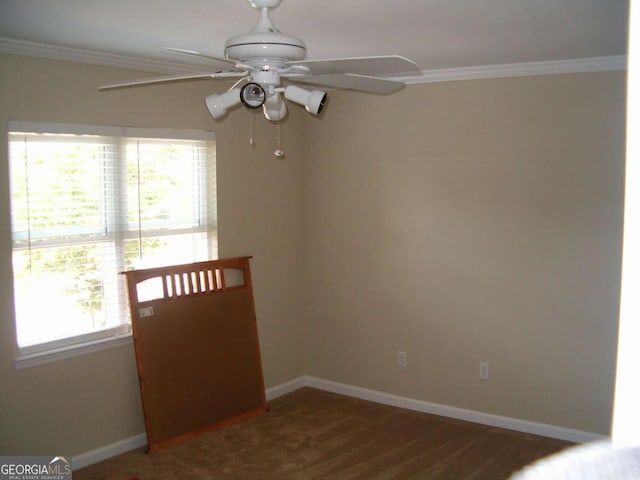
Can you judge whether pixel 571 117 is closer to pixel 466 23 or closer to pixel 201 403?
pixel 466 23

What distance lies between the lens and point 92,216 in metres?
3.85

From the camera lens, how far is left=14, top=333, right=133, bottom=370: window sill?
138 inches

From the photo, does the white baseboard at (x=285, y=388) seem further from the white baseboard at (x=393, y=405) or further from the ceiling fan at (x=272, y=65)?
the ceiling fan at (x=272, y=65)

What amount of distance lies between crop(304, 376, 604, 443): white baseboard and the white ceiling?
245 centimetres

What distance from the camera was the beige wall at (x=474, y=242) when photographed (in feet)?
13.1

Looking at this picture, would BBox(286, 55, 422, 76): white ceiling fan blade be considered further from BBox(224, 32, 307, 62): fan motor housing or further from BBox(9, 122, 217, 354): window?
BBox(9, 122, 217, 354): window

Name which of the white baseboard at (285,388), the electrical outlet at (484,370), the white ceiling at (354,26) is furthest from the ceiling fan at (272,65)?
the white baseboard at (285,388)

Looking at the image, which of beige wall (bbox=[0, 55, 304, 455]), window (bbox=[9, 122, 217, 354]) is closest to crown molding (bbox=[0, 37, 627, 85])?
beige wall (bbox=[0, 55, 304, 455])

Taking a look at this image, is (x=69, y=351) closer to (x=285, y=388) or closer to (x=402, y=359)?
(x=285, y=388)

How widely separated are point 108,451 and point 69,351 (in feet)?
2.38

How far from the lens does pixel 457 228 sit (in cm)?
447

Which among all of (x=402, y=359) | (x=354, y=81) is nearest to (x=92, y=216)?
(x=354, y=81)

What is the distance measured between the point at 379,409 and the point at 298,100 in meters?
3.09

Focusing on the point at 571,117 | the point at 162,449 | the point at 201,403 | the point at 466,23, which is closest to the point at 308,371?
the point at 201,403
